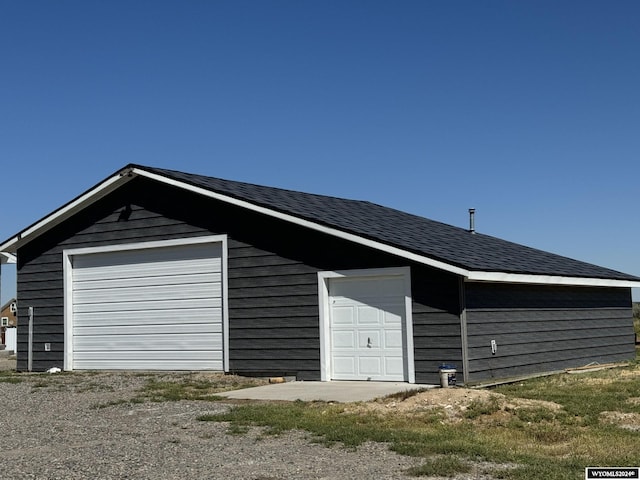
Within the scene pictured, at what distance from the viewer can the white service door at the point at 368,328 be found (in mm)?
14508

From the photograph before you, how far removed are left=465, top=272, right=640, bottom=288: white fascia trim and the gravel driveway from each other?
4.77 metres

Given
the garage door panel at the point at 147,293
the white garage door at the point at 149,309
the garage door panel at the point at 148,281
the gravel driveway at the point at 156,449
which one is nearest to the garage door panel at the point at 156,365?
the white garage door at the point at 149,309

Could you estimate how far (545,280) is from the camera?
16.1 metres

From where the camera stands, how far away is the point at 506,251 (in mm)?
18531

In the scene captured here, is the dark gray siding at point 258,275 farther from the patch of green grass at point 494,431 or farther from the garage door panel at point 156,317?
the patch of green grass at point 494,431

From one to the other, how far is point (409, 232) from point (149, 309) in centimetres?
589

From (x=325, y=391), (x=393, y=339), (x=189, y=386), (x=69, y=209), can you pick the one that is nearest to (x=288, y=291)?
(x=393, y=339)

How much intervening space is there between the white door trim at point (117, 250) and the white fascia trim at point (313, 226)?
36.4 inches

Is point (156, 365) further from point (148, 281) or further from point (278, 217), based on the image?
point (278, 217)

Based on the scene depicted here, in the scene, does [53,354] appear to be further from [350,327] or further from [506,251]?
[506,251]

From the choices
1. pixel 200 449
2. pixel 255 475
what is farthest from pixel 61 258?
pixel 255 475

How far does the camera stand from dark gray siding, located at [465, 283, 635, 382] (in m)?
14.3

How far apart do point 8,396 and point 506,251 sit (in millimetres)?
10661

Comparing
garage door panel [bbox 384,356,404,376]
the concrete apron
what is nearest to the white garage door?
the concrete apron
